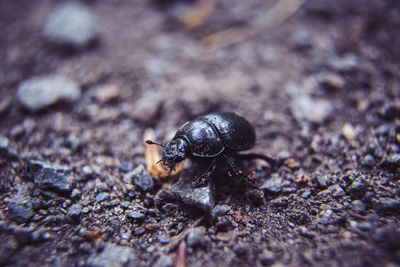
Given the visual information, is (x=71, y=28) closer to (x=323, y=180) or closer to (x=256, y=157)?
(x=256, y=157)

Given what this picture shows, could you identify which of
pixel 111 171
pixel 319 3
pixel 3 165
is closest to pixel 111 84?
pixel 111 171

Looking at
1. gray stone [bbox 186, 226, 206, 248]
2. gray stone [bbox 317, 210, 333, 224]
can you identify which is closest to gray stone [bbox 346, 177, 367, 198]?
gray stone [bbox 317, 210, 333, 224]

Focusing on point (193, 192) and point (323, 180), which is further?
point (323, 180)

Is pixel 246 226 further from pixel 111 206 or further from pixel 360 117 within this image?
pixel 360 117

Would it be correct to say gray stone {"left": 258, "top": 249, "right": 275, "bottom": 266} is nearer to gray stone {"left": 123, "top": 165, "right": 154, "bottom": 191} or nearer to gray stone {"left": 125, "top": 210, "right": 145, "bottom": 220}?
gray stone {"left": 125, "top": 210, "right": 145, "bottom": 220}

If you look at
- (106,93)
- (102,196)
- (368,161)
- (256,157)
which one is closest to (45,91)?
(106,93)

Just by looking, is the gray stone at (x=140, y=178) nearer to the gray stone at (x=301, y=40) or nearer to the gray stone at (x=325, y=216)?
the gray stone at (x=325, y=216)

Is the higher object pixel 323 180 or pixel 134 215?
pixel 134 215

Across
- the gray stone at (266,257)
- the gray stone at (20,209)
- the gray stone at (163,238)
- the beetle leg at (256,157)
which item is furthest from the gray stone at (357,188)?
the gray stone at (20,209)
